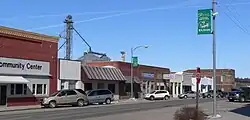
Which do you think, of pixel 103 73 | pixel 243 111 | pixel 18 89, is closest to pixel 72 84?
pixel 103 73

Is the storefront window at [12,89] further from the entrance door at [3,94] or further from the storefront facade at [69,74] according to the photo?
the storefront facade at [69,74]

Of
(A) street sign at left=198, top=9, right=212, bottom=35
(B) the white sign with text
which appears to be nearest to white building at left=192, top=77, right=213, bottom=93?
(B) the white sign with text

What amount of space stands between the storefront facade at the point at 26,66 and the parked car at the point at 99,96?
13.9ft

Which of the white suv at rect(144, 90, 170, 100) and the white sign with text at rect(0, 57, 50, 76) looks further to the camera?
the white suv at rect(144, 90, 170, 100)

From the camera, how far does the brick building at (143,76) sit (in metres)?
68.1

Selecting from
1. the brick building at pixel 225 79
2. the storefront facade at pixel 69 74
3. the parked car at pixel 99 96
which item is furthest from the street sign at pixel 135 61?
the brick building at pixel 225 79

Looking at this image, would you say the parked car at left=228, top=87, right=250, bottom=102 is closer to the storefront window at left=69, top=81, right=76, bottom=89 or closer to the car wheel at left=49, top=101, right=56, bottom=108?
the storefront window at left=69, top=81, right=76, bottom=89

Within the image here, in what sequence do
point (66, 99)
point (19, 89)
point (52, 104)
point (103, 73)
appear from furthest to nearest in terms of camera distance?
1. point (103, 73)
2. point (19, 89)
3. point (66, 99)
4. point (52, 104)

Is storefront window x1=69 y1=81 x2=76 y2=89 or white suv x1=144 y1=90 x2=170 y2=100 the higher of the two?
storefront window x1=69 y1=81 x2=76 y2=89

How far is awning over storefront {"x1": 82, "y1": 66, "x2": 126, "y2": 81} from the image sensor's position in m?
57.4

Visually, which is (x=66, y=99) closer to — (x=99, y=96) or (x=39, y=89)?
(x=39, y=89)

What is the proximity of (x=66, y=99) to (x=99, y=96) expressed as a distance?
246 inches

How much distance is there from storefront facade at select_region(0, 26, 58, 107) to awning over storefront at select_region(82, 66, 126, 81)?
337 inches

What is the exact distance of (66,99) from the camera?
144 feet
